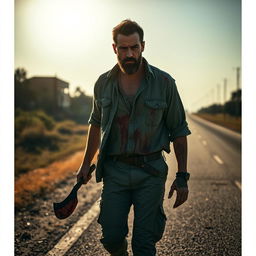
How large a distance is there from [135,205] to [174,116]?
0.72m

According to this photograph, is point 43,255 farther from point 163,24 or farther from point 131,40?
point 163,24

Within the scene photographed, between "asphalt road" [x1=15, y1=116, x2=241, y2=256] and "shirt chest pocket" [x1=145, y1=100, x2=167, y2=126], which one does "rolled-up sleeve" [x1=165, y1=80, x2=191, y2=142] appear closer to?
"shirt chest pocket" [x1=145, y1=100, x2=167, y2=126]

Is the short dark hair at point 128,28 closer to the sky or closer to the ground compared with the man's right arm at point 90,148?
closer to the sky

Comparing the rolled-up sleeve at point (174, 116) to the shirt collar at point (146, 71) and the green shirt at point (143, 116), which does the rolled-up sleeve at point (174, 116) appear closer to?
the green shirt at point (143, 116)

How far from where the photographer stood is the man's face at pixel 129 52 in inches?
109

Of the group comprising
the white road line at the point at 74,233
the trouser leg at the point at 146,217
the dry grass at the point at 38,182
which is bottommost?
the white road line at the point at 74,233

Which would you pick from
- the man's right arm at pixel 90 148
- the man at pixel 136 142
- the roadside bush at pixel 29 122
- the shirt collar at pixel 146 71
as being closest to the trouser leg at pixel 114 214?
the man at pixel 136 142

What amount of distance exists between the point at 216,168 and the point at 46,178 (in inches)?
156

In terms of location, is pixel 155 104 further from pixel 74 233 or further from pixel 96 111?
pixel 74 233

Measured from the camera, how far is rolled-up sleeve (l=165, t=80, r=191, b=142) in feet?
9.66

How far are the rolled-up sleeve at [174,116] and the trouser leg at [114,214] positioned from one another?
573 millimetres

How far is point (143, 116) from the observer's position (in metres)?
2.85

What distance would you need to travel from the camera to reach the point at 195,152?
1297 cm
